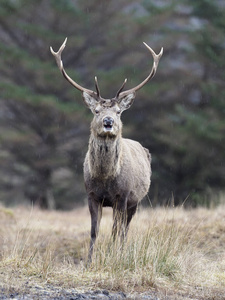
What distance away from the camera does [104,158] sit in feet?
24.7

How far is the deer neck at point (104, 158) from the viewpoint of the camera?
24.7ft

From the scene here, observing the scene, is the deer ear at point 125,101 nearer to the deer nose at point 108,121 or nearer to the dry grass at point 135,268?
the deer nose at point 108,121

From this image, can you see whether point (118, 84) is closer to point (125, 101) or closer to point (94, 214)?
point (125, 101)

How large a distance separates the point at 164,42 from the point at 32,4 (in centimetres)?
441

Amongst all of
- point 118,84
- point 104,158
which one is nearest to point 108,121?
point 104,158

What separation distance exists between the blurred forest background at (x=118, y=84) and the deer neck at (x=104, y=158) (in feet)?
34.9

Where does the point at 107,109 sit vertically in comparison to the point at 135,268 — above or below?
above

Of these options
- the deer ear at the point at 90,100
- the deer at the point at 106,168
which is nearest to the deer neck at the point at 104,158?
the deer at the point at 106,168

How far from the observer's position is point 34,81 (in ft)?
63.4

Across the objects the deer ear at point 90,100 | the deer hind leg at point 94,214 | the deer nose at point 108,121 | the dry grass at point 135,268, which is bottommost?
the dry grass at point 135,268

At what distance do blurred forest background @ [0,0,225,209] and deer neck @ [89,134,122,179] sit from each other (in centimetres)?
1064

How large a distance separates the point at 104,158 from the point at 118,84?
1145cm

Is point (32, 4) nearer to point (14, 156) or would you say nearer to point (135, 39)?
point (135, 39)

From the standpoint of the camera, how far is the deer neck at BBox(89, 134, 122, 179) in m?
7.54
